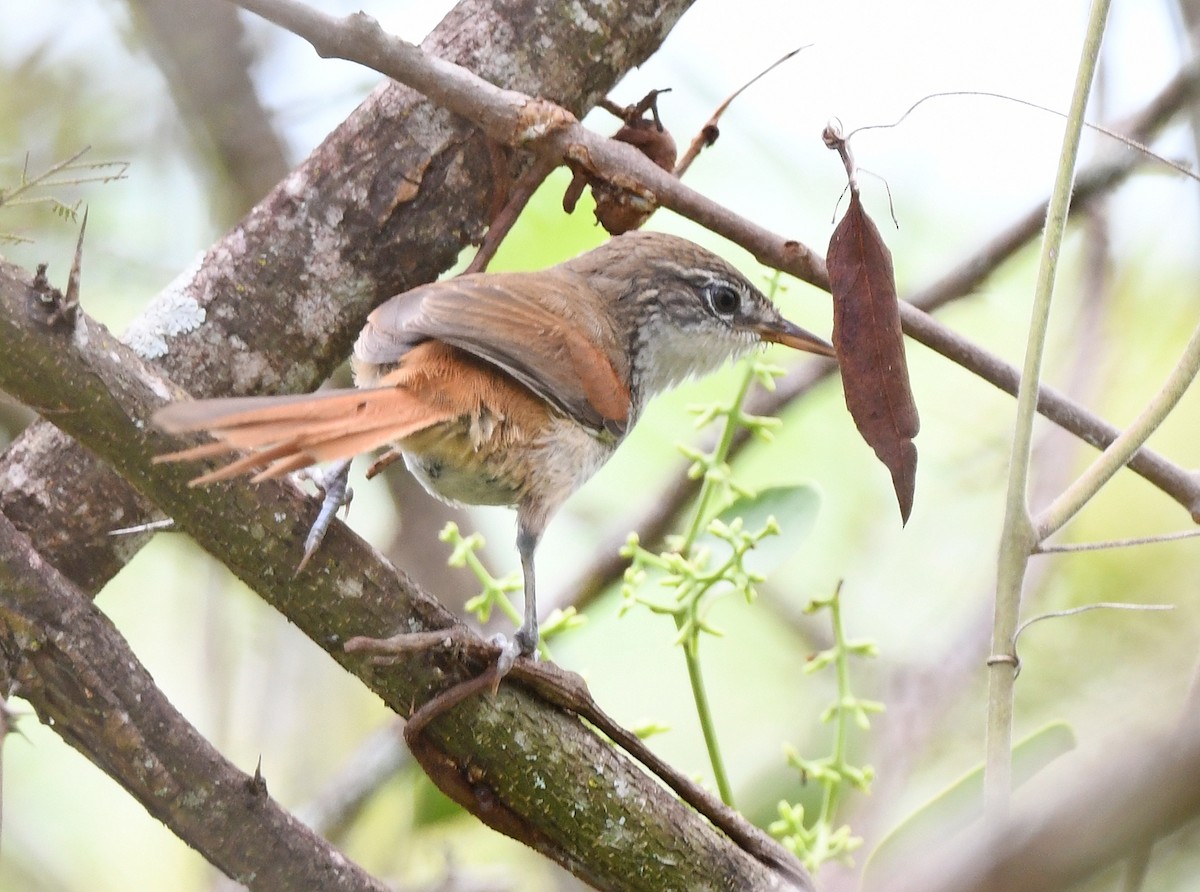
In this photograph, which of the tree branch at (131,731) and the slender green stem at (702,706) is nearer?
the tree branch at (131,731)

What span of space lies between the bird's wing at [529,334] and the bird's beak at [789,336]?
341 mm

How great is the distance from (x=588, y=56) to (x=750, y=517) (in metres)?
0.91

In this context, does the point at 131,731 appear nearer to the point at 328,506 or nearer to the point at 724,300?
the point at 328,506

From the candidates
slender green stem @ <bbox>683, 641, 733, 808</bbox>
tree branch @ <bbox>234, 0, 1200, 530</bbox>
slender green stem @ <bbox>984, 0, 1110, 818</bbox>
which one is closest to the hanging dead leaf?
slender green stem @ <bbox>984, 0, 1110, 818</bbox>

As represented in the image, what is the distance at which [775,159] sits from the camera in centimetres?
390

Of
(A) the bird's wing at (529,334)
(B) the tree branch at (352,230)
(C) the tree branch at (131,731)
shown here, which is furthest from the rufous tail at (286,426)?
(B) the tree branch at (352,230)

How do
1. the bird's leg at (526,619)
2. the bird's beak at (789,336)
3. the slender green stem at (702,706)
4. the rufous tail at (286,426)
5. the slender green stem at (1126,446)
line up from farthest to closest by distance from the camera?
the bird's beak at (789,336)
the slender green stem at (702,706)
the bird's leg at (526,619)
the slender green stem at (1126,446)
the rufous tail at (286,426)

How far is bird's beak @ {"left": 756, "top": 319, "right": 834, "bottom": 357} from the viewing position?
2.57 meters

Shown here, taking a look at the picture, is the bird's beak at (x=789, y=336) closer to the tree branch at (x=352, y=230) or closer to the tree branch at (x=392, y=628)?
the tree branch at (x=352, y=230)

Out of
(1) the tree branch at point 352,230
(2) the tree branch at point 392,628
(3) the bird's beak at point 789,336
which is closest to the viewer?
(2) the tree branch at point 392,628

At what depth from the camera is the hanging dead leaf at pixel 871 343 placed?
1.60 m

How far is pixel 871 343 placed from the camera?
1610mm

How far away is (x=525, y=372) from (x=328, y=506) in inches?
23.1

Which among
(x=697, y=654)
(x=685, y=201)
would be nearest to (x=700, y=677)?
(x=697, y=654)
